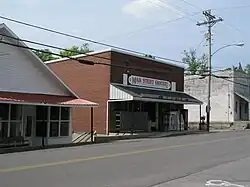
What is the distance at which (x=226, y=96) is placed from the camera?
184 ft

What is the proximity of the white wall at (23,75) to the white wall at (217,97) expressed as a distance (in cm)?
3103

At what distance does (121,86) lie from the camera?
36.4m

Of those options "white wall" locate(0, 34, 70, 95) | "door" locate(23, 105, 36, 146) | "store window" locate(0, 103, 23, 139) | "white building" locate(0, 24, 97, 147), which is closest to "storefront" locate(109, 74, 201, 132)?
"white building" locate(0, 24, 97, 147)

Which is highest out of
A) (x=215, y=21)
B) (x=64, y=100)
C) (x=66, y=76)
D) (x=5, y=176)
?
(x=215, y=21)

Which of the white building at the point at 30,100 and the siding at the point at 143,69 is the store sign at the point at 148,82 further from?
the white building at the point at 30,100

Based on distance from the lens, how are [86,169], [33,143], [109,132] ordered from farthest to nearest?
[109,132], [33,143], [86,169]

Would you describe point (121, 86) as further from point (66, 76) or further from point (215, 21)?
point (215, 21)

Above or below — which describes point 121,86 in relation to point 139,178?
above

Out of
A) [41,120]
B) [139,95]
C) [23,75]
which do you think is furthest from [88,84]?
[23,75]

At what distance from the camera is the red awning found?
946 inches

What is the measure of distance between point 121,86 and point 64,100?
29.4ft

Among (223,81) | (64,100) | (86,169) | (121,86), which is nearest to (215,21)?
(223,81)

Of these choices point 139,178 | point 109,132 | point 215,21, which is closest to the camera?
point 139,178

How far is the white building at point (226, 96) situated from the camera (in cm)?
5547
